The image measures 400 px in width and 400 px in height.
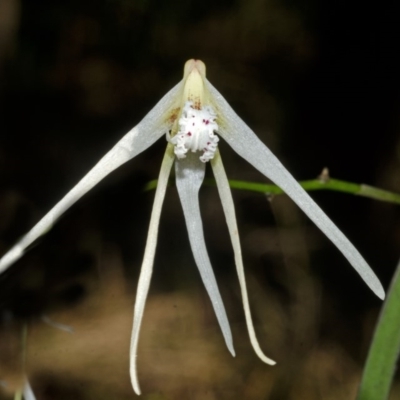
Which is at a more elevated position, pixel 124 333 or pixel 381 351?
pixel 124 333

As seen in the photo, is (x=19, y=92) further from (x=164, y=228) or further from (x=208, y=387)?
(x=208, y=387)

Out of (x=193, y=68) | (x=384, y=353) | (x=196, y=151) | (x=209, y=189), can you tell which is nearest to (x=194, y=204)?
Result: (x=196, y=151)

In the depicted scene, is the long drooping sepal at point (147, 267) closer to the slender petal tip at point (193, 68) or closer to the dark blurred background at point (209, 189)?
the slender petal tip at point (193, 68)

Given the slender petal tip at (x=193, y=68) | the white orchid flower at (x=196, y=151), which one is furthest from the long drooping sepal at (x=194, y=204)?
the slender petal tip at (x=193, y=68)

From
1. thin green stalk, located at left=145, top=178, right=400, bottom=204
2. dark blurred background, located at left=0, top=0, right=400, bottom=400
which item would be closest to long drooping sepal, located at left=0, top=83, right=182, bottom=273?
thin green stalk, located at left=145, top=178, right=400, bottom=204

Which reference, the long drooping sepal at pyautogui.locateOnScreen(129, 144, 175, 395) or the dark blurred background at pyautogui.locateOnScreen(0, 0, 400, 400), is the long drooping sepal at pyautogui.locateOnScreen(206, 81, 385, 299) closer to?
the long drooping sepal at pyautogui.locateOnScreen(129, 144, 175, 395)

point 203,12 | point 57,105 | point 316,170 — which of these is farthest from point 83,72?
point 316,170
